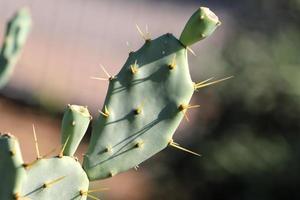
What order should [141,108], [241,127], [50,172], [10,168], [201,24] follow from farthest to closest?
[241,127] → [141,108] → [201,24] → [50,172] → [10,168]

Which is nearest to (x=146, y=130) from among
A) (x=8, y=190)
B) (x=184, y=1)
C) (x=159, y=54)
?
(x=159, y=54)

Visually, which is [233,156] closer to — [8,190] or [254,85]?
[254,85]

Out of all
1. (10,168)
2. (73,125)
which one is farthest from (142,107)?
(10,168)

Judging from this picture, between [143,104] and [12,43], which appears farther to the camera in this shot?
[12,43]

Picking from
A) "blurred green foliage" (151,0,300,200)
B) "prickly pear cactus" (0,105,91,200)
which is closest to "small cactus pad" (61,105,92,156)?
"prickly pear cactus" (0,105,91,200)

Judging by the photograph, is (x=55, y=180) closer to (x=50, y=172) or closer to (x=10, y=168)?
(x=50, y=172)

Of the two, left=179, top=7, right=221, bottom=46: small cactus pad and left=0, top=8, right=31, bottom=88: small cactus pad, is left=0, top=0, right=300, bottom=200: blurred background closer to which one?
left=0, top=8, right=31, bottom=88: small cactus pad

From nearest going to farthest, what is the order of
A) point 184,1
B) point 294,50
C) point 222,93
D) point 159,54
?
point 159,54 < point 294,50 < point 222,93 < point 184,1
